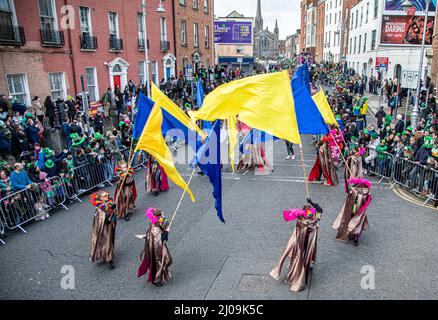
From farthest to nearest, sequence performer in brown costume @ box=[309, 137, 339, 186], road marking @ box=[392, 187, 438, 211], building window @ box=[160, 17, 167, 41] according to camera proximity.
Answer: building window @ box=[160, 17, 167, 41] → performer in brown costume @ box=[309, 137, 339, 186] → road marking @ box=[392, 187, 438, 211]

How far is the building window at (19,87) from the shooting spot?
1569 cm

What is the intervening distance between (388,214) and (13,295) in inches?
339

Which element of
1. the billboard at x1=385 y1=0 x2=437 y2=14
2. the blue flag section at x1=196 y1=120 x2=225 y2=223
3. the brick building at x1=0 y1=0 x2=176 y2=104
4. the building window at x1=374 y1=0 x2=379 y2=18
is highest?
the building window at x1=374 y1=0 x2=379 y2=18

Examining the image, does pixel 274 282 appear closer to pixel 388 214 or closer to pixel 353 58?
pixel 388 214

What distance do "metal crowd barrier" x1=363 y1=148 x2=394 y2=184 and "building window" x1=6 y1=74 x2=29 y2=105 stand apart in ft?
48.8

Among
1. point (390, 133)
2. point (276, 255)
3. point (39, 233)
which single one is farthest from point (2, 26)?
point (390, 133)

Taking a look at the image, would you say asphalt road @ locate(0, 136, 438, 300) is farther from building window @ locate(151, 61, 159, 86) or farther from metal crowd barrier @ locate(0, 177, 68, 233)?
building window @ locate(151, 61, 159, 86)

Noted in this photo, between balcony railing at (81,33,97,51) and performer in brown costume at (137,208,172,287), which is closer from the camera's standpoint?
performer in brown costume at (137,208,172,287)

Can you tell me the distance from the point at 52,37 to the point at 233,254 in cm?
1546

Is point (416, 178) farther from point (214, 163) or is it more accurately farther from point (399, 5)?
point (399, 5)

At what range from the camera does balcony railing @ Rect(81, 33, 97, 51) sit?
63.7ft

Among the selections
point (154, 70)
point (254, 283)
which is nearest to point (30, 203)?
point (254, 283)

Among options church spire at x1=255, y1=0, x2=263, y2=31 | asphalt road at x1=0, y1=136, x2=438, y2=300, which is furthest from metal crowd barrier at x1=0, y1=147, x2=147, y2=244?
church spire at x1=255, y1=0, x2=263, y2=31

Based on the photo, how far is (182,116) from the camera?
26.1 ft
